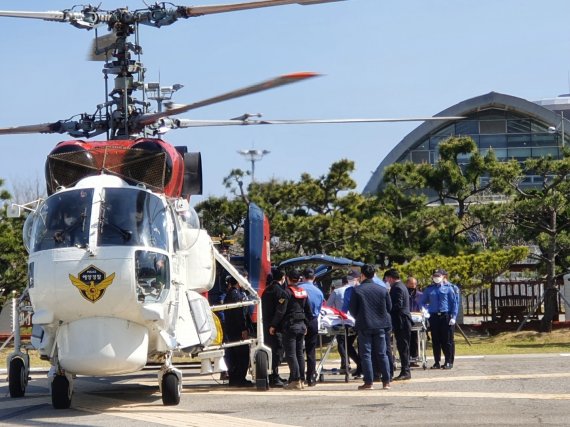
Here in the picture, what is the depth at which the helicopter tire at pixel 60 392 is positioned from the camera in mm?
13320

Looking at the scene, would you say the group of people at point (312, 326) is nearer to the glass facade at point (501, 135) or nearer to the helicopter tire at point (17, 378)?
the helicopter tire at point (17, 378)

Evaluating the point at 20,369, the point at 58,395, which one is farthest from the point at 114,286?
the point at 20,369

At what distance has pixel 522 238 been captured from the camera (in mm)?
29219

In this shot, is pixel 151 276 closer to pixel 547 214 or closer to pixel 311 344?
pixel 311 344

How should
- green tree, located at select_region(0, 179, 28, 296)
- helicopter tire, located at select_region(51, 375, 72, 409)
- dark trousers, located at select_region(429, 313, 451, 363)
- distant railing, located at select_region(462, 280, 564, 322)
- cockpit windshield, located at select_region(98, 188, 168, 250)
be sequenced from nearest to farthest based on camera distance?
cockpit windshield, located at select_region(98, 188, 168, 250)
helicopter tire, located at select_region(51, 375, 72, 409)
dark trousers, located at select_region(429, 313, 451, 363)
green tree, located at select_region(0, 179, 28, 296)
distant railing, located at select_region(462, 280, 564, 322)

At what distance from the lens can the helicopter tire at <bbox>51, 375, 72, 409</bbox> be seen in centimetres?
1332

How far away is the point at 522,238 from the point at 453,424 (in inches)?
733

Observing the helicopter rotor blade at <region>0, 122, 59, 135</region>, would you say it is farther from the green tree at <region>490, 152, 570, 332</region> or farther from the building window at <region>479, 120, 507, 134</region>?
the building window at <region>479, 120, 507, 134</region>

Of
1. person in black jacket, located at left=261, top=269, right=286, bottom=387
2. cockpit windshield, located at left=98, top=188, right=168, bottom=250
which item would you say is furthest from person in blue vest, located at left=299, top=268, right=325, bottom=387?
cockpit windshield, located at left=98, top=188, right=168, bottom=250

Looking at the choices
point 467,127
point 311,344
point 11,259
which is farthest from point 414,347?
point 467,127

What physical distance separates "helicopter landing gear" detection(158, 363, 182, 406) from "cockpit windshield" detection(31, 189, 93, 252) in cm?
188

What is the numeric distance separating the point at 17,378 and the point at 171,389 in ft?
9.22

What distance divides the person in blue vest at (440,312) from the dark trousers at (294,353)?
388cm

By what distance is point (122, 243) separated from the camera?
12969 mm
